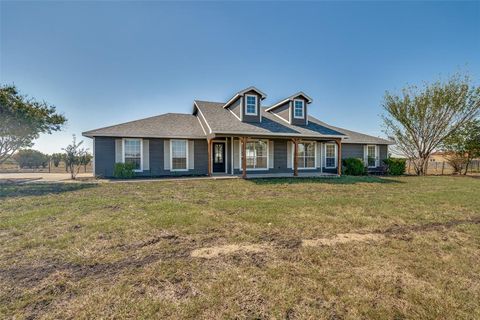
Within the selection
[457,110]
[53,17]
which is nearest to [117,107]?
[53,17]

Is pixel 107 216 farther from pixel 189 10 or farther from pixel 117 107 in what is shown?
pixel 117 107

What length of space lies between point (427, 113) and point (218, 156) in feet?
58.9

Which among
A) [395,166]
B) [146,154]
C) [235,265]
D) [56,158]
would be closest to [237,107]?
[146,154]

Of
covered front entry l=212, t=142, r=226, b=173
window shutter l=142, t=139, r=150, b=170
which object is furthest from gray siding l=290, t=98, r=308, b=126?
window shutter l=142, t=139, r=150, b=170

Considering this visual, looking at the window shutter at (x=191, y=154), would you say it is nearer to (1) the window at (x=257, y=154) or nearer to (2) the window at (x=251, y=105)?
(1) the window at (x=257, y=154)

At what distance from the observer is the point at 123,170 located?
1258 cm

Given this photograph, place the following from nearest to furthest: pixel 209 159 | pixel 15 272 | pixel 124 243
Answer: pixel 15 272
pixel 124 243
pixel 209 159

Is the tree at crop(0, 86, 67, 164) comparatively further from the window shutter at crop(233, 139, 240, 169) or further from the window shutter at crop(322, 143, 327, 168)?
the window shutter at crop(322, 143, 327, 168)

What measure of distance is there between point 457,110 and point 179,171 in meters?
22.7

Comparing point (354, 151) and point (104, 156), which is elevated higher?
point (354, 151)

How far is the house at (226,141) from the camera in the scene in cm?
1291

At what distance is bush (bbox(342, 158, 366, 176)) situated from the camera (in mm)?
16969

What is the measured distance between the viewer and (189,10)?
10.5 metres

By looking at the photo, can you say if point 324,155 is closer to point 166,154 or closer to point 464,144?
point 166,154
